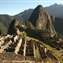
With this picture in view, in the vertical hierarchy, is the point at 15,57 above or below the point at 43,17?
below

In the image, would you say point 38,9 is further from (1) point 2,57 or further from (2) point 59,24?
(1) point 2,57

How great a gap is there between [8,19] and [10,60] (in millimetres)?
60192

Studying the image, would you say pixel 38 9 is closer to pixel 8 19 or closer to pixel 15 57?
pixel 8 19

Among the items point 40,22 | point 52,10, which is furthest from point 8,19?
point 52,10

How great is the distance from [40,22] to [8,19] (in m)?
20.0

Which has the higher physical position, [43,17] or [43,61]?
[43,17]

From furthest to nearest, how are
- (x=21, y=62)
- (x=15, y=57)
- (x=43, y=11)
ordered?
(x=43, y=11), (x=15, y=57), (x=21, y=62)

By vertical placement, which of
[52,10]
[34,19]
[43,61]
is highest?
[52,10]

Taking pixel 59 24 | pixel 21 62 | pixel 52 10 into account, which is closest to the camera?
pixel 21 62

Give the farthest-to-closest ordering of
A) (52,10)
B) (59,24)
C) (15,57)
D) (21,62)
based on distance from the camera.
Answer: (52,10), (59,24), (15,57), (21,62)

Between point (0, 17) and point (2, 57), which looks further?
point (0, 17)

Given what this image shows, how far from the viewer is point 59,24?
62.1 m

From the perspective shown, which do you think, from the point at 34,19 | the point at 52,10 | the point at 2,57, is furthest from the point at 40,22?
the point at 52,10

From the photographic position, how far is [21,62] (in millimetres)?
5500
